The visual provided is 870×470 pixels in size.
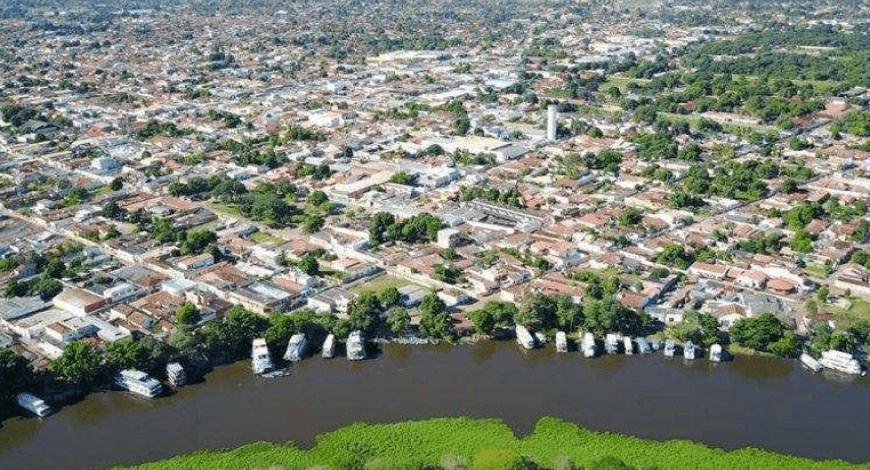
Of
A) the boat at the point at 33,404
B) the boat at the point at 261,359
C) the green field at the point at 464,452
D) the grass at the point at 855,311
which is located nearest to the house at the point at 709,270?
the grass at the point at 855,311

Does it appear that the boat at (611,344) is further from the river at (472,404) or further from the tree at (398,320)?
the tree at (398,320)

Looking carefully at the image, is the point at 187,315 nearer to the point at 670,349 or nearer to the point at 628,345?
the point at 628,345

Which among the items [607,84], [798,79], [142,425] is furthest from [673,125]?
[142,425]

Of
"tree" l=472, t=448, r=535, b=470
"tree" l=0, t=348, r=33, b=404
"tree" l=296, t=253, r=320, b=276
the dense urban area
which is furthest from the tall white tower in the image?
"tree" l=0, t=348, r=33, b=404

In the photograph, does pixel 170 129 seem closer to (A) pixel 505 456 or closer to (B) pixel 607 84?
(B) pixel 607 84

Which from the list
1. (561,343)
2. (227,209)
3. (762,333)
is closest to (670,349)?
(762,333)

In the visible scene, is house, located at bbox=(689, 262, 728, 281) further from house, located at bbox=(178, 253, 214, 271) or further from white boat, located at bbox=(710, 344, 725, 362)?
house, located at bbox=(178, 253, 214, 271)
